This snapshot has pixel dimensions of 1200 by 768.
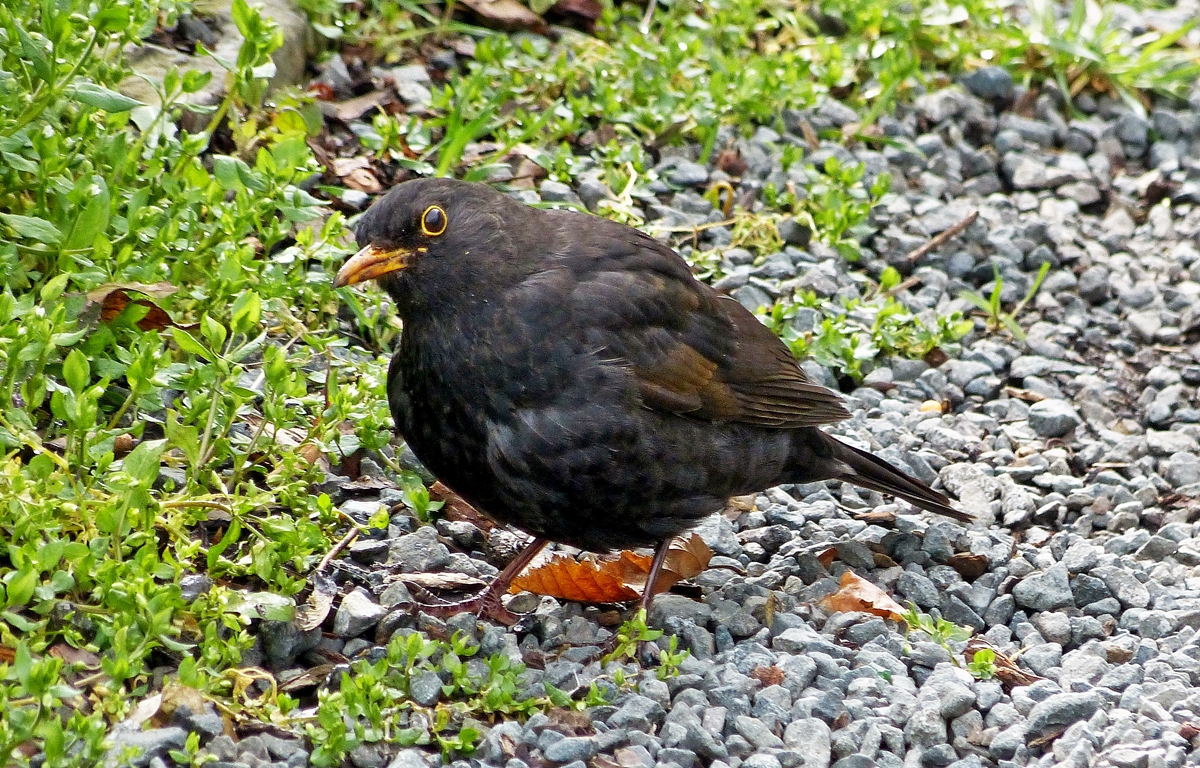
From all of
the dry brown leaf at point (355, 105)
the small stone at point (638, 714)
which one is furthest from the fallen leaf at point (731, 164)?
the small stone at point (638, 714)

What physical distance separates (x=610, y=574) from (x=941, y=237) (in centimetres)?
288

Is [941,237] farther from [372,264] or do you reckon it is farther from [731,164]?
[372,264]

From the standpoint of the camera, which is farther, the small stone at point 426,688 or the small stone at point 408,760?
the small stone at point 426,688

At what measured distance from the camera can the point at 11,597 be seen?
3418 mm

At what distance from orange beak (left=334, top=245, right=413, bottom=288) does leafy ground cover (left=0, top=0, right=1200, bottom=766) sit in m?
0.33

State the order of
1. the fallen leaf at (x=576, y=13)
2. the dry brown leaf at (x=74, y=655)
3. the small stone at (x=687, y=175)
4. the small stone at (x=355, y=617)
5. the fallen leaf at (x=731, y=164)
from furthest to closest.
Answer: the fallen leaf at (x=576, y=13) < the fallen leaf at (x=731, y=164) < the small stone at (x=687, y=175) < the small stone at (x=355, y=617) < the dry brown leaf at (x=74, y=655)

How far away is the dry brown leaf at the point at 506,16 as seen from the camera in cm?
730

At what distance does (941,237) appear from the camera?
6.90 metres

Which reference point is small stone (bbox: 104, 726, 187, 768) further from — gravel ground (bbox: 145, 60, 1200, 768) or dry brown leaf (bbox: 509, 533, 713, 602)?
dry brown leaf (bbox: 509, 533, 713, 602)

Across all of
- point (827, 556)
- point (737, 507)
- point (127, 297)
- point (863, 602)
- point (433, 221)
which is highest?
point (433, 221)

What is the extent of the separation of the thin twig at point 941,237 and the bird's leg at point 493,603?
2862mm

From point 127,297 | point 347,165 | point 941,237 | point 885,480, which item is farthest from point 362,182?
point 941,237

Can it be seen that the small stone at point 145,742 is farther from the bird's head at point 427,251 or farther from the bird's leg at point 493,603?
the bird's head at point 427,251

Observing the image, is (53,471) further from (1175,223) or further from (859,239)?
(1175,223)
